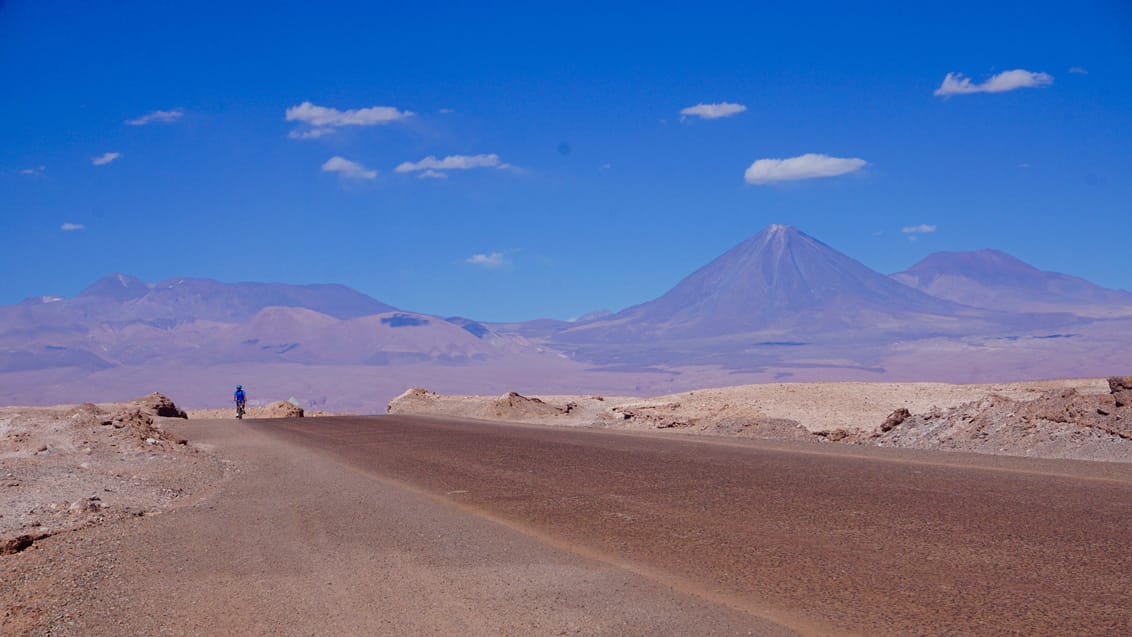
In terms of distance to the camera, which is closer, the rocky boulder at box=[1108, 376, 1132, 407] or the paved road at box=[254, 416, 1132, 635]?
the paved road at box=[254, 416, 1132, 635]

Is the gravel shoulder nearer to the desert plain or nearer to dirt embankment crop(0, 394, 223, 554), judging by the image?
the desert plain

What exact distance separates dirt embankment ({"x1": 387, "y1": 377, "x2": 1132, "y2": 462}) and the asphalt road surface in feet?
13.5

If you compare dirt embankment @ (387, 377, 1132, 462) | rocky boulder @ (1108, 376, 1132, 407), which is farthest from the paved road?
rocky boulder @ (1108, 376, 1132, 407)

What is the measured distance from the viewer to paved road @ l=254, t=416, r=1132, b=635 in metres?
6.64

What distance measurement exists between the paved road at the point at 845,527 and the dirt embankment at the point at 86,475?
11.0ft

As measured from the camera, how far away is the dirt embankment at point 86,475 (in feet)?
35.3

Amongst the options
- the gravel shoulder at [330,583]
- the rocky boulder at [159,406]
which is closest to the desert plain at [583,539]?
the gravel shoulder at [330,583]

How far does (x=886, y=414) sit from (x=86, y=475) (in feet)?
88.2

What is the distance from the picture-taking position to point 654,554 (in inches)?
340

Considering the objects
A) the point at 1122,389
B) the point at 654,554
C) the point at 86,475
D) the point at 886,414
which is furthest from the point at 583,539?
the point at 886,414

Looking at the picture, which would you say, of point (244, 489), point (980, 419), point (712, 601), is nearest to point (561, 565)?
point (712, 601)

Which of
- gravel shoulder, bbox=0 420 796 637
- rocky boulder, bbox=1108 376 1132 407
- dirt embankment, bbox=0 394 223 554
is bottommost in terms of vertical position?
gravel shoulder, bbox=0 420 796 637

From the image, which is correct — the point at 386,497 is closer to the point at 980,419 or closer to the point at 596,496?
the point at 596,496

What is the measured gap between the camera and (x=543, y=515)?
11148 mm
